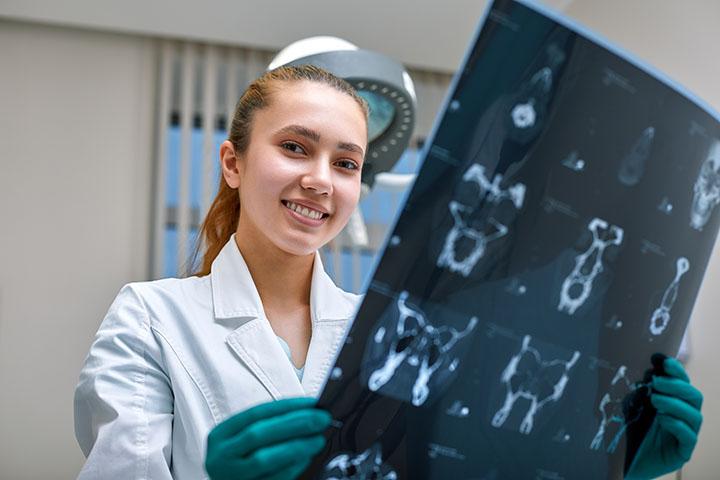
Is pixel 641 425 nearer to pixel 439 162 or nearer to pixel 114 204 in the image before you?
pixel 439 162

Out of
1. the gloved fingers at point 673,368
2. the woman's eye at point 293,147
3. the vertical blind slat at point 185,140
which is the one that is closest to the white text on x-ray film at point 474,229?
the gloved fingers at point 673,368

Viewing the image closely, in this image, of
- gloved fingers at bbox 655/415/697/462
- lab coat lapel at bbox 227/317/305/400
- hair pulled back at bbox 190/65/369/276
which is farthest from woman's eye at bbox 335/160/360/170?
gloved fingers at bbox 655/415/697/462

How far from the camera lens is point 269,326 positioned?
1195 millimetres

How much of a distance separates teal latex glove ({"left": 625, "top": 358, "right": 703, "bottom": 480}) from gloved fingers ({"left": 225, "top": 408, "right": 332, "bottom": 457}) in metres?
0.47

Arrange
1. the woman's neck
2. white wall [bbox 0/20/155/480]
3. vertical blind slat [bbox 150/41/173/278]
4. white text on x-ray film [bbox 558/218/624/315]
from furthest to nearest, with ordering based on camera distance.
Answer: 1. vertical blind slat [bbox 150/41/173/278]
2. white wall [bbox 0/20/155/480]
3. the woman's neck
4. white text on x-ray film [bbox 558/218/624/315]

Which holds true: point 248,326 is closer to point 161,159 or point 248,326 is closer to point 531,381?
point 531,381

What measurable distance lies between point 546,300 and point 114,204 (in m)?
3.16

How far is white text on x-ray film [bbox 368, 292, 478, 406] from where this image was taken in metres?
0.79

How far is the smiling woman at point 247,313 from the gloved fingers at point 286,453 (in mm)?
281

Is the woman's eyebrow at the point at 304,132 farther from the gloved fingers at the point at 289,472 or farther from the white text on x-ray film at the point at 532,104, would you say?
the gloved fingers at the point at 289,472

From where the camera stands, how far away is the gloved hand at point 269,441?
2.60ft

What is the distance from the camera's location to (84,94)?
3822mm

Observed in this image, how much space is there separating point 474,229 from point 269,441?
0.28m

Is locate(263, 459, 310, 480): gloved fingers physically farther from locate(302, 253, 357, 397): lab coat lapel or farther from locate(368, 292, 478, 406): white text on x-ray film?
locate(302, 253, 357, 397): lab coat lapel
